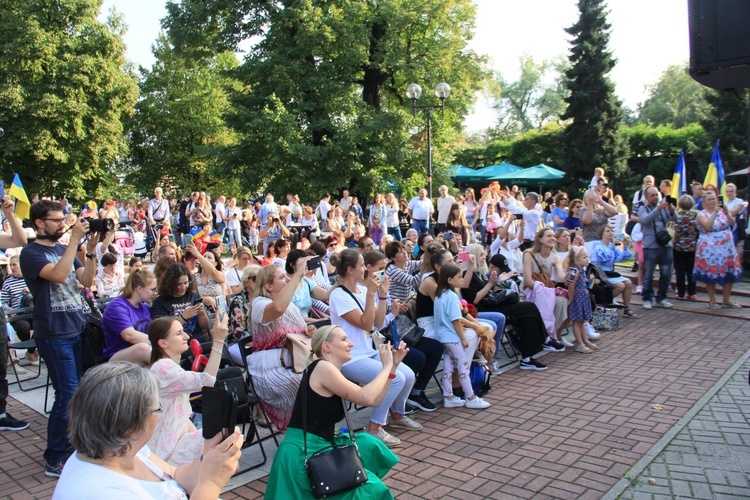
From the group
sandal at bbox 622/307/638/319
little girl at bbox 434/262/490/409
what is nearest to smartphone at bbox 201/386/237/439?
little girl at bbox 434/262/490/409

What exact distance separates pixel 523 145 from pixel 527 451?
3066 cm

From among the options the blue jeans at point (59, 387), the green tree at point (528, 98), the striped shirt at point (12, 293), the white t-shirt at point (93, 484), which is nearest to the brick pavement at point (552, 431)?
the blue jeans at point (59, 387)

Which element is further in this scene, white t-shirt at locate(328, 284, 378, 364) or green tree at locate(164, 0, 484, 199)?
green tree at locate(164, 0, 484, 199)

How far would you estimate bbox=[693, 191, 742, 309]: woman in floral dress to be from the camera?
32.6 feet

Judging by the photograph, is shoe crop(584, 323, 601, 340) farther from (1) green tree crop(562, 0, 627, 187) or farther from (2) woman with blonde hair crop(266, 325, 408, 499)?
(1) green tree crop(562, 0, 627, 187)

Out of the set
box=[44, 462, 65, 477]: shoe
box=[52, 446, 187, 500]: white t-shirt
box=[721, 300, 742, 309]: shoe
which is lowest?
box=[721, 300, 742, 309]: shoe

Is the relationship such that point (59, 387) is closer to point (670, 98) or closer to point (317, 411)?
point (317, 411)

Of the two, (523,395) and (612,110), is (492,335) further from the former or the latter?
(612,110)

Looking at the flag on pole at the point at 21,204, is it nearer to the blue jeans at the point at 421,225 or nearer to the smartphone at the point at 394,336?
the smartphone at the point at 394,336

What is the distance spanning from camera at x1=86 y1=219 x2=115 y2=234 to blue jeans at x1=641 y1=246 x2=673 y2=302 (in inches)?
348

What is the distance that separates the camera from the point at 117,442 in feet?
6.84

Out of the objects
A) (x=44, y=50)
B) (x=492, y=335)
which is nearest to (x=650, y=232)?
(x=492, y=335)

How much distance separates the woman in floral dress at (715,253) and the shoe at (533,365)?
15.0ft

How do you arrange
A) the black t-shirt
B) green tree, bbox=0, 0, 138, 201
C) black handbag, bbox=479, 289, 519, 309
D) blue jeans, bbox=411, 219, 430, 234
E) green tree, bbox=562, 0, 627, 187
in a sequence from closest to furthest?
the black t-shirt < black handbag, bbox=479, 289, 519, 309 < blue jeans, bbox=411, 219, 430, 234 < green tree, bbox=0, 0, 138, 201 < green tree, bbox=562, 0, 627, 187
